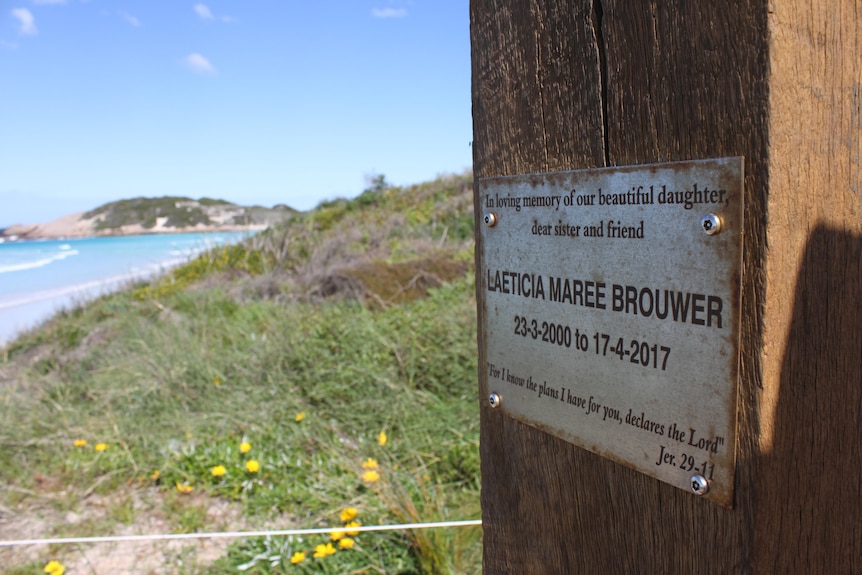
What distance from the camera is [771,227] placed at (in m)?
0.80

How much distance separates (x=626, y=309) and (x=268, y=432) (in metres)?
3.19

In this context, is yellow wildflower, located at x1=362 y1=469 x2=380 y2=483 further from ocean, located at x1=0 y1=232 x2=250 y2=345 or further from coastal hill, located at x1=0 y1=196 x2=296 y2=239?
coastal hill, located at x1=0 y1=196 x2=296 y2=239

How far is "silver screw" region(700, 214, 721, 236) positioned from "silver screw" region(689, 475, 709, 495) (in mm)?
355

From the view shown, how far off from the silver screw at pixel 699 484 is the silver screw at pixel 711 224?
355mm

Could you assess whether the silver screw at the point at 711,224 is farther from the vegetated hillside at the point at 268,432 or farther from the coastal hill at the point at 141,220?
the coastal hill at the point at 141,220

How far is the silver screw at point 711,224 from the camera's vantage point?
0.84 metres

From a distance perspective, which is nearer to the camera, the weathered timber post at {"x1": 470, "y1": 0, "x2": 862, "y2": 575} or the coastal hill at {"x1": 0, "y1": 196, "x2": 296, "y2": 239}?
the weathered timber post at {"x1": 470, "y1": 0, "x2": 862, "y2": 575}

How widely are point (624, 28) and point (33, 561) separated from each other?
3342mm

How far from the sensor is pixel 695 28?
0.87 meters

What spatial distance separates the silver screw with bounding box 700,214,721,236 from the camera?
2.76 ft

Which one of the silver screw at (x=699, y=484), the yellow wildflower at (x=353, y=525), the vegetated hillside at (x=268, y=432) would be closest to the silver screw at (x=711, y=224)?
the silver screw at (x=699, y=484)

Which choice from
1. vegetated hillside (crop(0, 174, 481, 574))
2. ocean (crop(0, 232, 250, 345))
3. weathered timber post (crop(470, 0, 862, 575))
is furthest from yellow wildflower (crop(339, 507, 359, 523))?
ocean (crop(0, 232, 250, 345))

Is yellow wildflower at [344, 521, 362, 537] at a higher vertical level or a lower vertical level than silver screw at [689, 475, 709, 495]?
lower

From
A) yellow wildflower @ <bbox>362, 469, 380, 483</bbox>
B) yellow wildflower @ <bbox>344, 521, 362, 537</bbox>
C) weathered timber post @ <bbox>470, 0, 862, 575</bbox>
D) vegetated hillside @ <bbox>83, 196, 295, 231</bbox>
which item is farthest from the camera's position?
vegetated hillside @ <bbox>83, 196, 295, 231</bbox>
